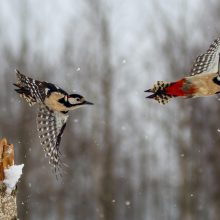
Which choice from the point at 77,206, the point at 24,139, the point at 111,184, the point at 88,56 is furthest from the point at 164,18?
the point at 77,206

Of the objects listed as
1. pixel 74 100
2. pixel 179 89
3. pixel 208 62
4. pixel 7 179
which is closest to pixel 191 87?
pixel 179 89

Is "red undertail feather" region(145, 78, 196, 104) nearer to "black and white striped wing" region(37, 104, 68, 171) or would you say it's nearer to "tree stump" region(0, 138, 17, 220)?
"black and white striped wing" region(37, 104, 68, 171)

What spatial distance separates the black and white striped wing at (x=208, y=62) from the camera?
202 cm

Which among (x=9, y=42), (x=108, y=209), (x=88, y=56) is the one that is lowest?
(x=108, y=209)

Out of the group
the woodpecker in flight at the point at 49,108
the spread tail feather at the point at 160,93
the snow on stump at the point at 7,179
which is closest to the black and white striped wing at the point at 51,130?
the woodpecker in flight at the point at 49,108

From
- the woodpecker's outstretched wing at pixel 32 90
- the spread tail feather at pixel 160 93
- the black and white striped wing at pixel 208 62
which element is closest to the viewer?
the spread tail feather at pixel 160 93

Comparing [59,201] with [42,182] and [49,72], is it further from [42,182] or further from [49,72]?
[49,72]

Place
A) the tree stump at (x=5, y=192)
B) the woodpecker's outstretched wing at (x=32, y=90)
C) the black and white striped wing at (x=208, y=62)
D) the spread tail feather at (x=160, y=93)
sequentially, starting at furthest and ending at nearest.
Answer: the tree stump at (x=5, y=192) < the woodpecker's outstretched wing at (x=32, y=90) < the black and white striped wing at (x=208, y=62) < the spread tail feather at (x=160, y=93)

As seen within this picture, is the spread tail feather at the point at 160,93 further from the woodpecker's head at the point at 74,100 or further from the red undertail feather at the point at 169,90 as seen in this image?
the woodpecker's head at the point at 74,100

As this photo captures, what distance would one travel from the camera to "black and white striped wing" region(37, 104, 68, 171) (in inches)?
84.8

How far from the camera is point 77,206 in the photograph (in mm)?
13336

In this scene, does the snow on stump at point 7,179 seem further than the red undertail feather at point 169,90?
Yes

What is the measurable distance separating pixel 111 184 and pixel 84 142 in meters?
1.13

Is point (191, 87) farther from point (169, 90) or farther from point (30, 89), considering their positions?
point (30, 89)
